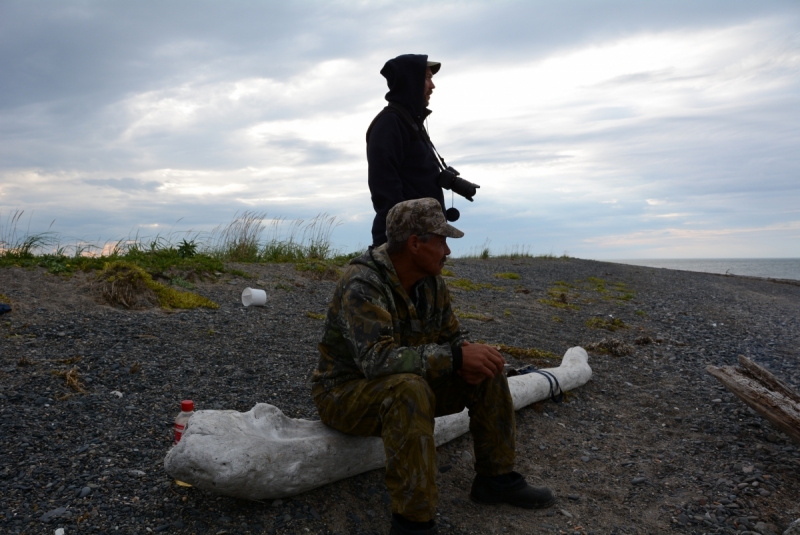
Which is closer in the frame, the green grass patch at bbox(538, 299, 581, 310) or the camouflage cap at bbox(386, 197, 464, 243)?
the camouflage cap at bbox(386, 197, 464, 243)

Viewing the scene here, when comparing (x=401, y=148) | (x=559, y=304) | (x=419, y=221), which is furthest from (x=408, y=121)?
(x=559, y=304)

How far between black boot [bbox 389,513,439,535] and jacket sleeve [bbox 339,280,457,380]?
0.74 m

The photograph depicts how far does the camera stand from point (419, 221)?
3354 millimetres

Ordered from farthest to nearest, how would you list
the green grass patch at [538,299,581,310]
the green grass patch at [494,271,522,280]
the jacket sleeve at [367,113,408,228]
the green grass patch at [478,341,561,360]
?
the green grass patch at [494,271,522,280]
the green grass patch at [538,299,581,310]
the green grass patch at [478,341,561,360]
the jacket sleeve at [367,113,408,228]

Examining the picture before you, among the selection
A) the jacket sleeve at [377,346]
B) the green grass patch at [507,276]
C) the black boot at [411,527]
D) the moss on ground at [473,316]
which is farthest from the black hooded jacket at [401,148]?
the green grass patch at [507,276]

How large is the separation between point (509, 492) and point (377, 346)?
1442 millimetres

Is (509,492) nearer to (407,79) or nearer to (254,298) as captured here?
(407,79)

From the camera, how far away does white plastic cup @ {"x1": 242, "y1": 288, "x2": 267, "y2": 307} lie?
8352 millimetres

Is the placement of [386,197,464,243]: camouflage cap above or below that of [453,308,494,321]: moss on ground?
above

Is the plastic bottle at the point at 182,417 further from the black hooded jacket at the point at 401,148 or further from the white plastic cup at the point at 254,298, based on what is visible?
the white plastic cup at the point at 254,298

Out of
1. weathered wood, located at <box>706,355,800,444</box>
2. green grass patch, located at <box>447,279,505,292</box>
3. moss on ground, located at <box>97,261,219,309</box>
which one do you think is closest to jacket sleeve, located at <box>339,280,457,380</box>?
weathered wood, located at <box>706,355,800,444</box>

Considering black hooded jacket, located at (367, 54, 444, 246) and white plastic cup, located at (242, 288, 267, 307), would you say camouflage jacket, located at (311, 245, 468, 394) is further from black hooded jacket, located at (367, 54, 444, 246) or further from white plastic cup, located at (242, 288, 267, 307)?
white plastic cup, located at (242, 288, 267, 307)

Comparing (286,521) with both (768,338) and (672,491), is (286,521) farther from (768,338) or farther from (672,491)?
(768,338)

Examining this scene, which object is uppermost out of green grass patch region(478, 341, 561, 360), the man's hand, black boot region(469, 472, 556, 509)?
the man's hand
